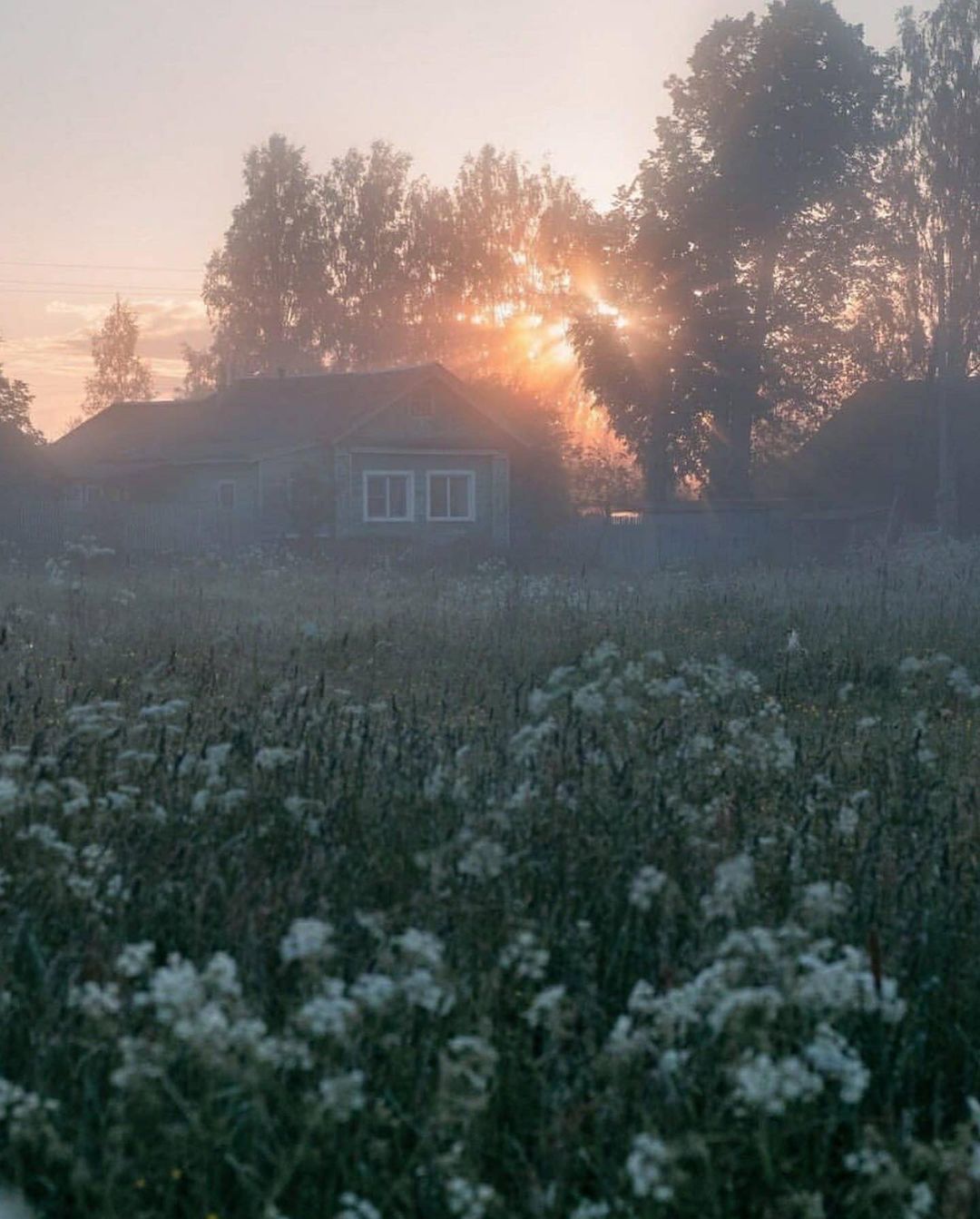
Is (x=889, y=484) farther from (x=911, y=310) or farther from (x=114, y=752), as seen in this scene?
(x=114, y=752)

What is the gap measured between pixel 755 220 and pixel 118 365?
1907 inches

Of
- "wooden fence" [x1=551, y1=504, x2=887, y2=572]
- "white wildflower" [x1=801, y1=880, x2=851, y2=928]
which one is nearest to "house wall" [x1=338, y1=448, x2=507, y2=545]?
"wooden fence" [x1=551, y1=504, x2=887, y2=572]

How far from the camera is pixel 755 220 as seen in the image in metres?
43.8

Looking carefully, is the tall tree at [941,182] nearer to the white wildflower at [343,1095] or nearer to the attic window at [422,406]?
the attic window at [422,406]

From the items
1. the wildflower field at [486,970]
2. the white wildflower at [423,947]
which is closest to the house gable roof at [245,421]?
the wildflower field at [486,970]

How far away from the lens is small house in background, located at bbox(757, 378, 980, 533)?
43594mm

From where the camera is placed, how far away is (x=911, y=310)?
140 ft

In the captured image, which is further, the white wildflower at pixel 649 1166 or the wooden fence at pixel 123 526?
the wooden fence at pixel 123 526

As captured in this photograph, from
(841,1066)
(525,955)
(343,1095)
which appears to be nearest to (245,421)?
(525,955)

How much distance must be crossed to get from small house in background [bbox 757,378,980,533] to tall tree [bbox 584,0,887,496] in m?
2.39

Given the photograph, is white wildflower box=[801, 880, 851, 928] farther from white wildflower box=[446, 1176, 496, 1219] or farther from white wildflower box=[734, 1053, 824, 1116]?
white wildflower box=[446, 1176, 496, 1219]

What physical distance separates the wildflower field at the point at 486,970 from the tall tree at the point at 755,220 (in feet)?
124

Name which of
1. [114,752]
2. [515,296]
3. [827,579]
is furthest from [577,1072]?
[515,296]

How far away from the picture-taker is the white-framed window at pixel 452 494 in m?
41.3
